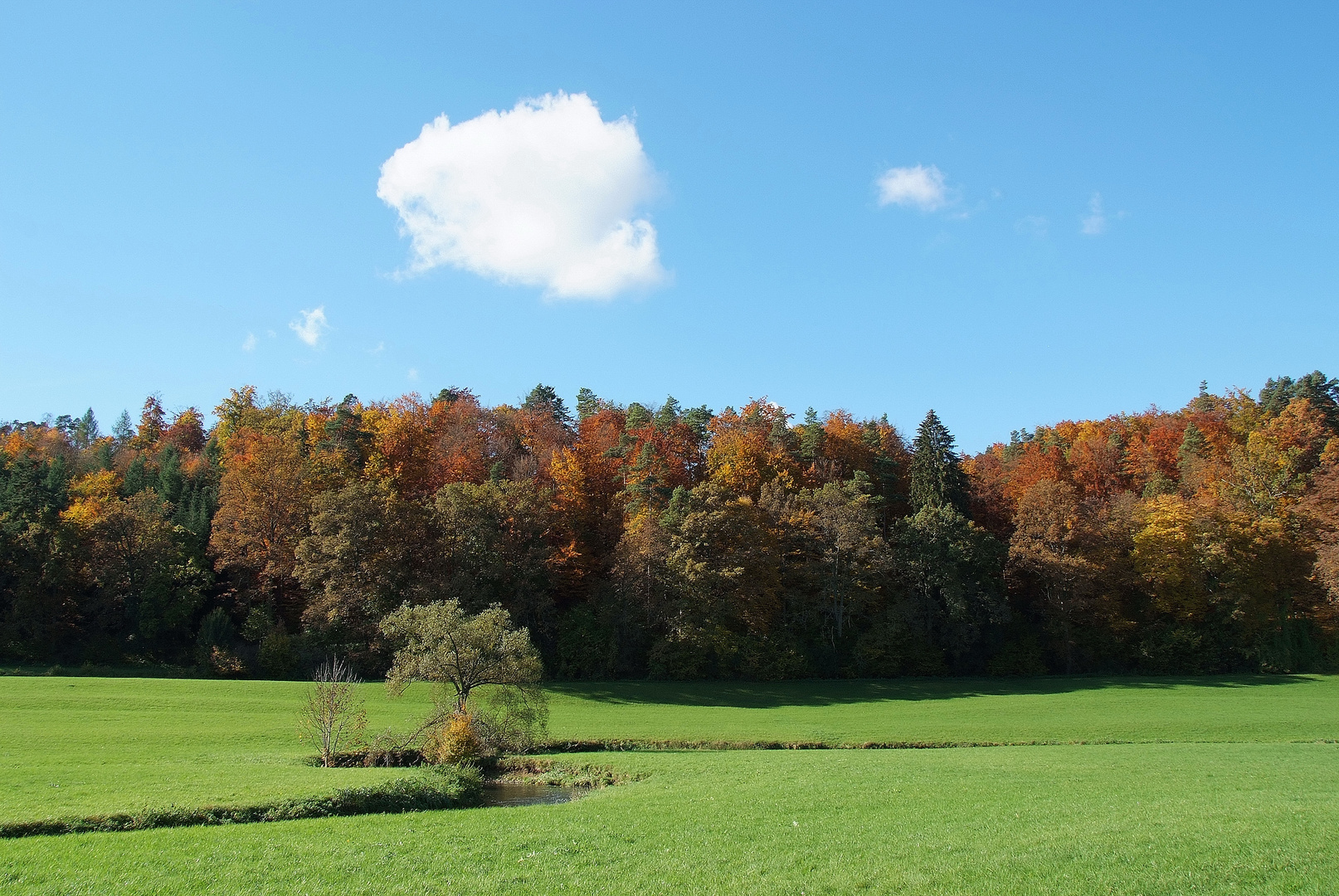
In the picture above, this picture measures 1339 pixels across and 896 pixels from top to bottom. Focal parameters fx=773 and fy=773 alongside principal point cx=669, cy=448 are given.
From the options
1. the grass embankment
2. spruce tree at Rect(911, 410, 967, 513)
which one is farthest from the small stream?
spruce tree at Rect(911, 410, 967, 513)

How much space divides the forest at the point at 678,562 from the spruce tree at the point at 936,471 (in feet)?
0.67

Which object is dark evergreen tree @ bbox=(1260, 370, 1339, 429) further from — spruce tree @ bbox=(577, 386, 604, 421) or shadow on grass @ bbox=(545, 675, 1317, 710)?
spruce tree @ bbox=(577, 386, 604, 421)

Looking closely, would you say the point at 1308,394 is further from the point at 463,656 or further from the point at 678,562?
the point at 463,656

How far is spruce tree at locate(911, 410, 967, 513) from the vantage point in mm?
69250

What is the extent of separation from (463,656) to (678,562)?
87.7ft

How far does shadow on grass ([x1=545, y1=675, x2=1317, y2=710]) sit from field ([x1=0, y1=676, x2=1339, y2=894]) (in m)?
9.50

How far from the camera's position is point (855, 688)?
57031 mm

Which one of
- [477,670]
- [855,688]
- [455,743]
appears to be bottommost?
[855,688]

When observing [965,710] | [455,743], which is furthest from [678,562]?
[455,743]

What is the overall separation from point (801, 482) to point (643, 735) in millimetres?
39807

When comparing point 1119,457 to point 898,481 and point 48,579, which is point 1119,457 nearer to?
point 898,481

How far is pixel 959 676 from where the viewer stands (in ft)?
203

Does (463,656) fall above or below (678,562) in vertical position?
below

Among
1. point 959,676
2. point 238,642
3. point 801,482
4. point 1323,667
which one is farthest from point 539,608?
point 1323,667
